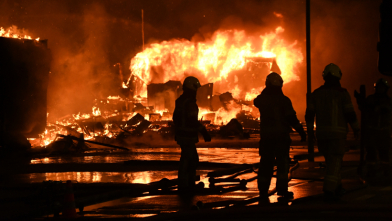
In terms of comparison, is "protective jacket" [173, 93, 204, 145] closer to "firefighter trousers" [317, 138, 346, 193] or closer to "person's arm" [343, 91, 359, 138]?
"firefighter trousers" [317, 138, 346, 193]

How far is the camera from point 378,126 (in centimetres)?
920

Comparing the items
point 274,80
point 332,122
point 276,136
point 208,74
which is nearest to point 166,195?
point 276,136

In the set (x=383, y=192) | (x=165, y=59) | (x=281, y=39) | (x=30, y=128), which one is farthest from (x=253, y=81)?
(x=383, y=192)

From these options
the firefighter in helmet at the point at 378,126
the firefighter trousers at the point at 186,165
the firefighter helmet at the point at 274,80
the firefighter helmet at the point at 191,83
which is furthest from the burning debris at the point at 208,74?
the firefighter helmet at the point at 274,80

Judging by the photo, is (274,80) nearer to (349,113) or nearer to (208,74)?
(349,113)

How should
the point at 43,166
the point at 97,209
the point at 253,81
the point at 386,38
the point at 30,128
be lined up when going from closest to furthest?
the point at 386,38
the point at 97,209
the point at 43,166
the point at 30,128
the point at 253,81

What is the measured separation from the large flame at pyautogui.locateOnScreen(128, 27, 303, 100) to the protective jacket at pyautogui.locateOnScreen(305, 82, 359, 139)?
3861cm

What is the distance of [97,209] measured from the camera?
6.36 metres

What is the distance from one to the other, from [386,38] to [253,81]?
43.1 meters

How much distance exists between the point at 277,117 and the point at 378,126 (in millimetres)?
3449

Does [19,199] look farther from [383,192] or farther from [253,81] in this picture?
[253,81]

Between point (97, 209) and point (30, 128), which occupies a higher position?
point (30, 128)

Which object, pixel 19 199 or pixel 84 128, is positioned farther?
pixel 84 128

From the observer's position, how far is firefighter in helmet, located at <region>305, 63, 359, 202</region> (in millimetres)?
6348
